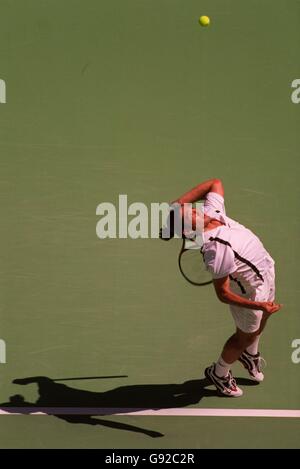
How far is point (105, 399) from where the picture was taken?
6070 mm

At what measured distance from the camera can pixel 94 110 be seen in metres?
7.98

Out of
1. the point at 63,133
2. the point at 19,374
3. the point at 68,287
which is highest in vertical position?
the point at 63,133

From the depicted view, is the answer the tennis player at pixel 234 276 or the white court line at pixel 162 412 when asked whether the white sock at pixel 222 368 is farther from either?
the white court line at pixel 162 412

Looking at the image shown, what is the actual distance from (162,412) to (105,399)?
44 cm

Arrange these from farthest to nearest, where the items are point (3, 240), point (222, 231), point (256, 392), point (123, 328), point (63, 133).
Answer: point (63, 133)
point (3, 240)
point (123, 328)
point (256, 392)
point (222, 231)

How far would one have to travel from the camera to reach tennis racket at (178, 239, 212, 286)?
6.02 m

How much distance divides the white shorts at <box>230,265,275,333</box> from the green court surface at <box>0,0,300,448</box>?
58 centimetres

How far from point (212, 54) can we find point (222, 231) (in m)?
3.10

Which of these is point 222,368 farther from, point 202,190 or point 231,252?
point 202,190

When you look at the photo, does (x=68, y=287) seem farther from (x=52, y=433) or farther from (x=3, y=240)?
(x=52, y=433)

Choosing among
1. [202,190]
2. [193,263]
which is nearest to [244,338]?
[193,263]

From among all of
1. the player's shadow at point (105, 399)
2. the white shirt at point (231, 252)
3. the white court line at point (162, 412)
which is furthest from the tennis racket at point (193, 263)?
the white court line at point (162, 412)

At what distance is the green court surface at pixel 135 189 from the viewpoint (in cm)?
608

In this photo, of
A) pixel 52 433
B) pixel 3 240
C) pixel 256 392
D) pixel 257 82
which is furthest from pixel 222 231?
pixel 257 82
